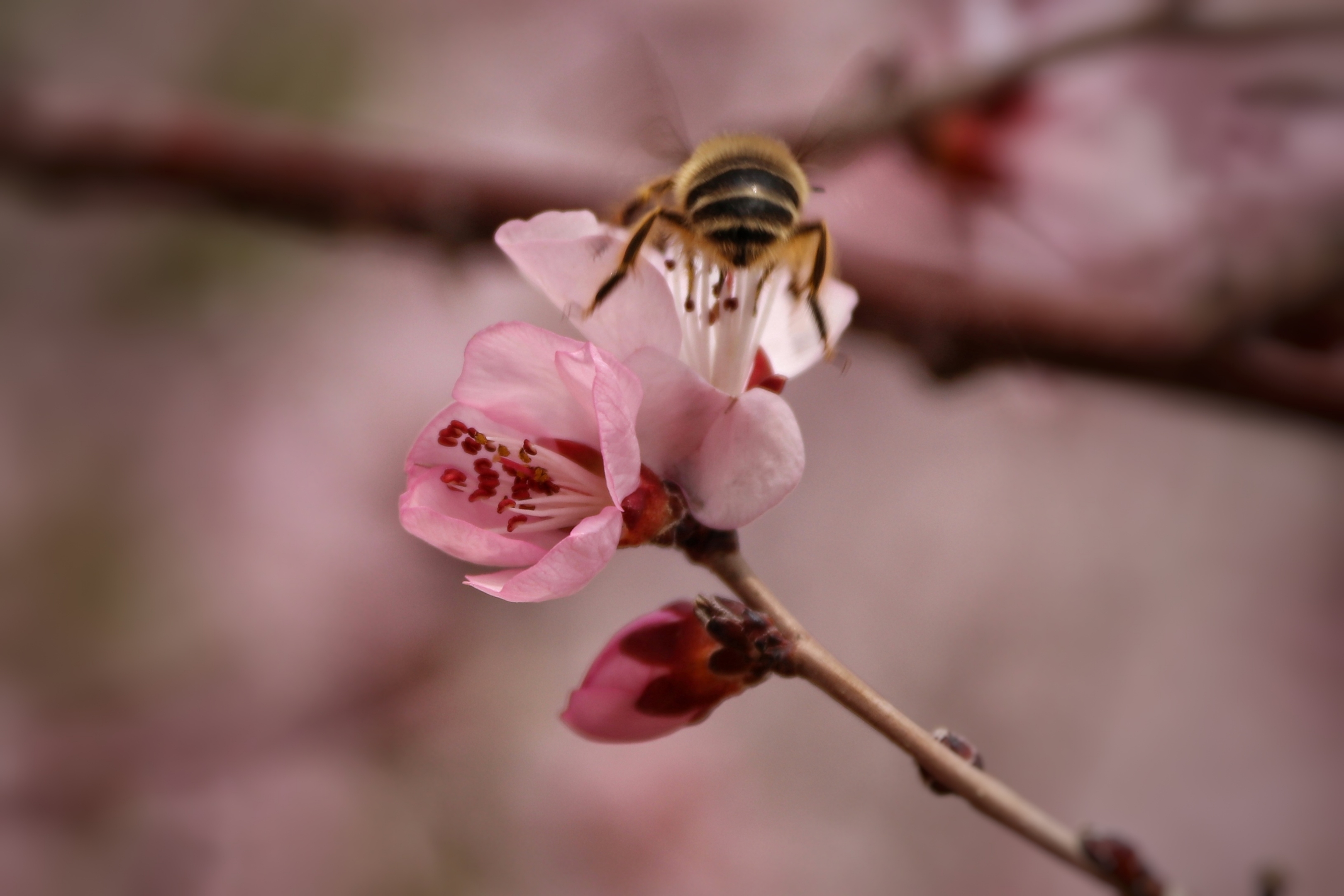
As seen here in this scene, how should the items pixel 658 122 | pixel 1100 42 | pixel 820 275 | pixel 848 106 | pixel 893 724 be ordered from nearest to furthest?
pixel 893 724 < pixel 820 275 < pixel 658 122 < pixel 848 106 < pixel 1100 42

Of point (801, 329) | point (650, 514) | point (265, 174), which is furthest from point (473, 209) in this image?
point (650, 514)

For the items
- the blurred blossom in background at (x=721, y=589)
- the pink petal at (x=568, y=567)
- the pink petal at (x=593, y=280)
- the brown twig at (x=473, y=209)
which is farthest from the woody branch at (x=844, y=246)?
the pink petal at (x=568, y=567)

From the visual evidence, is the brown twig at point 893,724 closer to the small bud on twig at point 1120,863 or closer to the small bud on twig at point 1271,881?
the small bud on twig at point 1120,863

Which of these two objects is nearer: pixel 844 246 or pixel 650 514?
pixel 650 514

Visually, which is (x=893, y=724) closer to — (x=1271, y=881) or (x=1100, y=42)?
(x=1271, y=881)

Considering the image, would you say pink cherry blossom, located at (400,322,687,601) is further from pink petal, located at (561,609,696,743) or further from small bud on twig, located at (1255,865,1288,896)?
small bud on twig, located at (1255,865,1288,896)

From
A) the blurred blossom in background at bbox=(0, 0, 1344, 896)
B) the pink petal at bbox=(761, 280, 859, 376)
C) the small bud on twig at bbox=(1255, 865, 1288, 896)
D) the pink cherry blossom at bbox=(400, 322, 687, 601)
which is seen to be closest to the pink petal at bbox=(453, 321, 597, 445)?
the pink cherry blossom at bbox=(400, 322, 687, 601)

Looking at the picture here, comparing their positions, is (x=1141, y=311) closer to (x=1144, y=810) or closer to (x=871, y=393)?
(x=871, y=393)

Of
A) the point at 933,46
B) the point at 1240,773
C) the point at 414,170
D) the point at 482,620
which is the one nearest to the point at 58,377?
the point at 482,620
